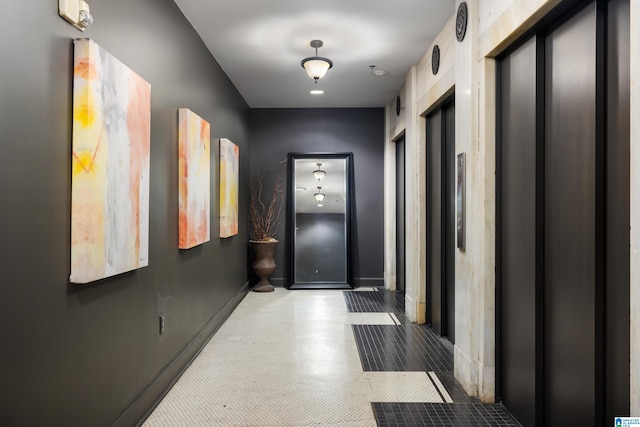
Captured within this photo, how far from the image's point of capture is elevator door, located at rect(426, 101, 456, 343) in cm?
382

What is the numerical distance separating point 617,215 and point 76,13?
91.4 inches

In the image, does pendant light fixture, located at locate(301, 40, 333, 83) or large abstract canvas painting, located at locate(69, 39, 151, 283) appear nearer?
large abstract canvas painting, located at locate(69, 39, 151, 283)

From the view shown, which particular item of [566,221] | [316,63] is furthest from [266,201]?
[566,221]

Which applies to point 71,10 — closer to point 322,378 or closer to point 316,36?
point 316,36

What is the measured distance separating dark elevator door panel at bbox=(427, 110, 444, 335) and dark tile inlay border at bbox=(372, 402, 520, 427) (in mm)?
1435

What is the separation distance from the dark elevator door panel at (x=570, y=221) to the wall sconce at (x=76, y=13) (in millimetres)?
2144

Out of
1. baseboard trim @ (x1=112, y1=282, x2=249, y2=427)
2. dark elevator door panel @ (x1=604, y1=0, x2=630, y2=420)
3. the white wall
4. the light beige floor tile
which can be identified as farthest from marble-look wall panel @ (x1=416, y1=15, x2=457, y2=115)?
baseboard trim @ (x1=112, y1=282, x2=249, y2=427)

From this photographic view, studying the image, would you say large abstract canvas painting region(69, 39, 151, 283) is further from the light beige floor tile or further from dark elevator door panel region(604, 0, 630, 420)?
dark elevator door panel region(604, 0, 630, 420)

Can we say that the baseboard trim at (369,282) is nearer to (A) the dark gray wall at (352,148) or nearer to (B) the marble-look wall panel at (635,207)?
(A) the dark gray wall at (352,148)

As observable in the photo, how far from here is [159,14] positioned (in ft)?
9.18

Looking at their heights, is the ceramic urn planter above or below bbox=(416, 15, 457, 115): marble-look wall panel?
below

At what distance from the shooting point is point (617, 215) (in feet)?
5.54

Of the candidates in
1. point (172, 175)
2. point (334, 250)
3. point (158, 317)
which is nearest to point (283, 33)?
point (172, 175)

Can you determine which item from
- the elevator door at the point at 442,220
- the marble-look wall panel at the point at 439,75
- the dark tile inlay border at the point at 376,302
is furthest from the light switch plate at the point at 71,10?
the dark tile inlay border at the point at 376,302
